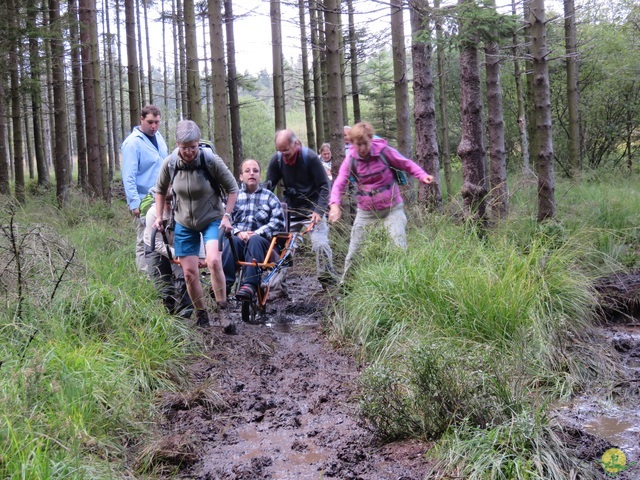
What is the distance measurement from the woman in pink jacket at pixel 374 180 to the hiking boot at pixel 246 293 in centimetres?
106

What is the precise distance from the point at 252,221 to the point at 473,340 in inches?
149

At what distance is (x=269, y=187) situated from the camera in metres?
8.45

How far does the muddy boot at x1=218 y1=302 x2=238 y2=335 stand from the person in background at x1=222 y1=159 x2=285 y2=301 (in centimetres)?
78

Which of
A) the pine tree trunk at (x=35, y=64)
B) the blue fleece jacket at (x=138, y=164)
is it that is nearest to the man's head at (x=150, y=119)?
the blue fleece jacket at (x=138, y=164)

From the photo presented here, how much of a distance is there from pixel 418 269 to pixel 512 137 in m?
22.8

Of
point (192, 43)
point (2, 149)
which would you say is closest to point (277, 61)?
point (192, 43)

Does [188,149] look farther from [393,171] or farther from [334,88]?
[334,88]

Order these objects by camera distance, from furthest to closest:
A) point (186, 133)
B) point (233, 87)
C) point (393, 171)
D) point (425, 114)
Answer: point (233, 87) < point (425, 114) < point (393, 171) < point (186, 133)

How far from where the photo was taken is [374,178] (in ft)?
24.5

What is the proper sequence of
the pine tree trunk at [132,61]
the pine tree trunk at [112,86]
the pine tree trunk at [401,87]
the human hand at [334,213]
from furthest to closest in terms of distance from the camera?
1. the pine tree trunk at [112,86]
2. the pine tree trunk at [132,61]
3. the pine tree trunk at [401,87]
4. the human hand at [334,213]

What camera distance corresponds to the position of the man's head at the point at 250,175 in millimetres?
8188

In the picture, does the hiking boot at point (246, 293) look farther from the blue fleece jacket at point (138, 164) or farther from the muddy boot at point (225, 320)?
the blue fleece jacket at point (138, 164)

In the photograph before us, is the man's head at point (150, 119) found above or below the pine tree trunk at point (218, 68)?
below

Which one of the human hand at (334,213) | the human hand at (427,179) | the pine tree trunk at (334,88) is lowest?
the human hand at (334,213)
